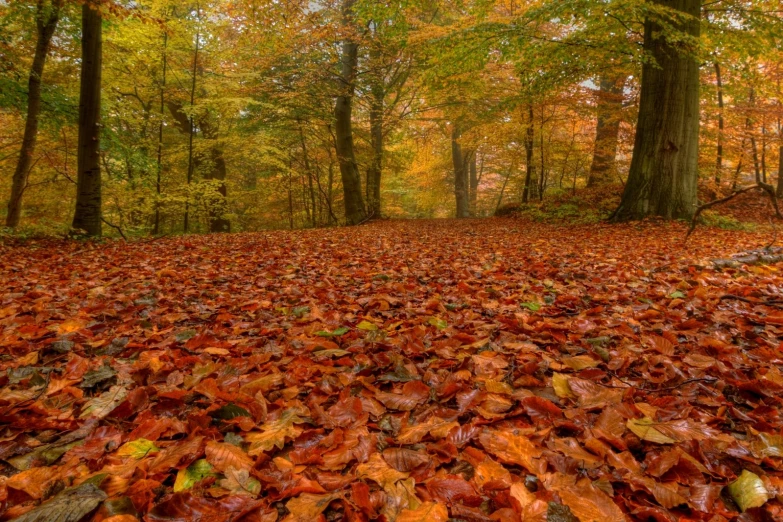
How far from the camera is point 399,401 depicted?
65.0 inches

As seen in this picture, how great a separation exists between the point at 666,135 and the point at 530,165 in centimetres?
618

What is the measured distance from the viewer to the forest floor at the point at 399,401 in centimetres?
109

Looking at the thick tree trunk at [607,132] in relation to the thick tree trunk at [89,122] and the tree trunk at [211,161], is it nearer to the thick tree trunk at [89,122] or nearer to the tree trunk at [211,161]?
the thick tree trunk at [89,122]

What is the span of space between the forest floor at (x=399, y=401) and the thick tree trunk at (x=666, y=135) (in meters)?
4.75

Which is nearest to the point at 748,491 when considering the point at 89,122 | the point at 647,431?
the point at 647,431

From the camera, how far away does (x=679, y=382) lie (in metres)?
1.71

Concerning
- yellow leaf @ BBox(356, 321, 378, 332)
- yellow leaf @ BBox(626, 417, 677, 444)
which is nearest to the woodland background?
yellow leaf @ BBox(356, 321, 378, 332)

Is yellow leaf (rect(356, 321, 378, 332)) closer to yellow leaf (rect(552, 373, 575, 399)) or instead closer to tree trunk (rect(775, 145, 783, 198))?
yellow leaf (rect(552, 373, 575, 399))

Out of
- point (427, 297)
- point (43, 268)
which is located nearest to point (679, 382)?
point (427, 297)

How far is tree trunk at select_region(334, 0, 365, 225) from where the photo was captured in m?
11.8

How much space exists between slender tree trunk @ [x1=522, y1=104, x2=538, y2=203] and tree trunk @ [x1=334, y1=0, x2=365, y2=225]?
5.51m

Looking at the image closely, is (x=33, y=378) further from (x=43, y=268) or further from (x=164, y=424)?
(x=43, y=268)

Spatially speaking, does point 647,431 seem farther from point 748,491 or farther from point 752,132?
point 752,132

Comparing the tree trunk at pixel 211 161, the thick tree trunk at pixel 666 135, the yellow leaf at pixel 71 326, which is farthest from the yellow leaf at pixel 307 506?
the tree trunk at pixel 211 161
